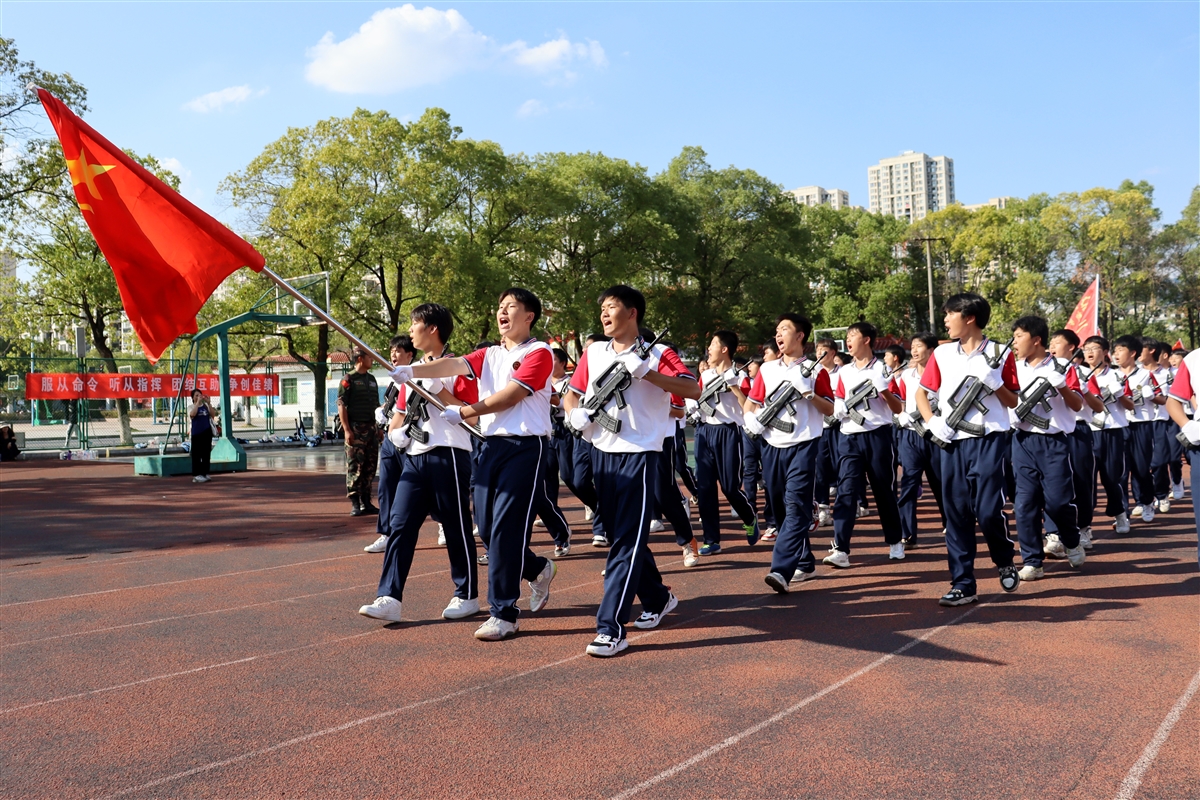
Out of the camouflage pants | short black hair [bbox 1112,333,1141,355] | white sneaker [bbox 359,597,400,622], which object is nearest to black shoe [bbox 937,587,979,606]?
white sneaker [bbox 359,597,400,622]

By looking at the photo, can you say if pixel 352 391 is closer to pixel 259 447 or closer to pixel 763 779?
pixel 763 779

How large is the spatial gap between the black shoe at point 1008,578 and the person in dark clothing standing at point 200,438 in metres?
14.5

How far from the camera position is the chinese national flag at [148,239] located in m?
5.58

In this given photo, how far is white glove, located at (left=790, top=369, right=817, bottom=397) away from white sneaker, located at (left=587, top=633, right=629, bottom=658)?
99.6 inches

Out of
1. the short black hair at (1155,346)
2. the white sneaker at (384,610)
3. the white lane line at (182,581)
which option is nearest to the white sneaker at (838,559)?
the white sneaker at (384,610)

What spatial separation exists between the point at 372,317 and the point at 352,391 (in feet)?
70.3

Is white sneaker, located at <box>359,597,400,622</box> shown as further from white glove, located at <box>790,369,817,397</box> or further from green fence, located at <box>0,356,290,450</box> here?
green fence, located at <box>0,356,290,450</box>

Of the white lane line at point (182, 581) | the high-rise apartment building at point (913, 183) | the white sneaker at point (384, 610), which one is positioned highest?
the high-rise apartment building at point (913, 183)

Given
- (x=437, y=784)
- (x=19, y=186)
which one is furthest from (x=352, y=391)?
(x=19, y=186)

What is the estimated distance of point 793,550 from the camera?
21.4ft

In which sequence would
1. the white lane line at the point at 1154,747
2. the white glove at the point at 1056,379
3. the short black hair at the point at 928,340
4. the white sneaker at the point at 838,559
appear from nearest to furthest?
the white lane line at the point at 1154,747, the white glove at the point at 1056,379, the white sneaker at the point at 838,559, the short black hair at the point at 928,340

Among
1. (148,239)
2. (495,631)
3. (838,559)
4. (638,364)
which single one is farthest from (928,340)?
(148,239)

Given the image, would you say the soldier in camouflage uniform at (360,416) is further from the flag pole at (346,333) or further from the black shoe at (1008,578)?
the black shoe at (1008,578)

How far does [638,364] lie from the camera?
17.1 feet
